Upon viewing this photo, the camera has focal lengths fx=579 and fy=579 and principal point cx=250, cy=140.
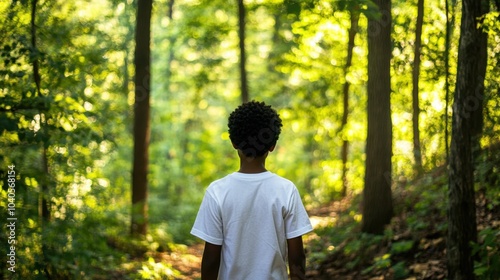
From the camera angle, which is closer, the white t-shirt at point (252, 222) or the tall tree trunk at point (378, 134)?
the white t-shirt at point (252, 222)

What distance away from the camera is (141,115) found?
41.5ft

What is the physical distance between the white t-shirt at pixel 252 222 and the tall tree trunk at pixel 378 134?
6.88 meters

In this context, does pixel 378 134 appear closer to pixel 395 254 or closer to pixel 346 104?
pixel 395 254

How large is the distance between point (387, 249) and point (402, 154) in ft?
18.1

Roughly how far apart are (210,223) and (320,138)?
1522 centimetres

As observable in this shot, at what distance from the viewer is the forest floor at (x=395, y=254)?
7953 millimetres

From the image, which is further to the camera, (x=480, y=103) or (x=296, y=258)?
(x=480, y=103)

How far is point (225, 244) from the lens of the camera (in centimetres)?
338

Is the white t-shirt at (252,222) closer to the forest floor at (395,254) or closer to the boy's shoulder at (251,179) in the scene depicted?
the boy's shoulder at (251,179)

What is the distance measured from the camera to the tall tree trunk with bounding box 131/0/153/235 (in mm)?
12094

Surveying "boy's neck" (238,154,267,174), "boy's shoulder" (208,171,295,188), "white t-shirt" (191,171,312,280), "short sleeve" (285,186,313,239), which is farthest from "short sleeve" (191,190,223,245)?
"short sleeve" (285,186,313,239)

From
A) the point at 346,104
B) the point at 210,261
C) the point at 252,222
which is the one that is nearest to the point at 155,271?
the point at 210,261

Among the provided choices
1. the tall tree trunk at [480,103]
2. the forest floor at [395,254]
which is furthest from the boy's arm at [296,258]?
the tall tree trunk at [480,103]

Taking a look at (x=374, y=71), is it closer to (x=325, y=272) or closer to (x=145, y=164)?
(x=325, y=272)
